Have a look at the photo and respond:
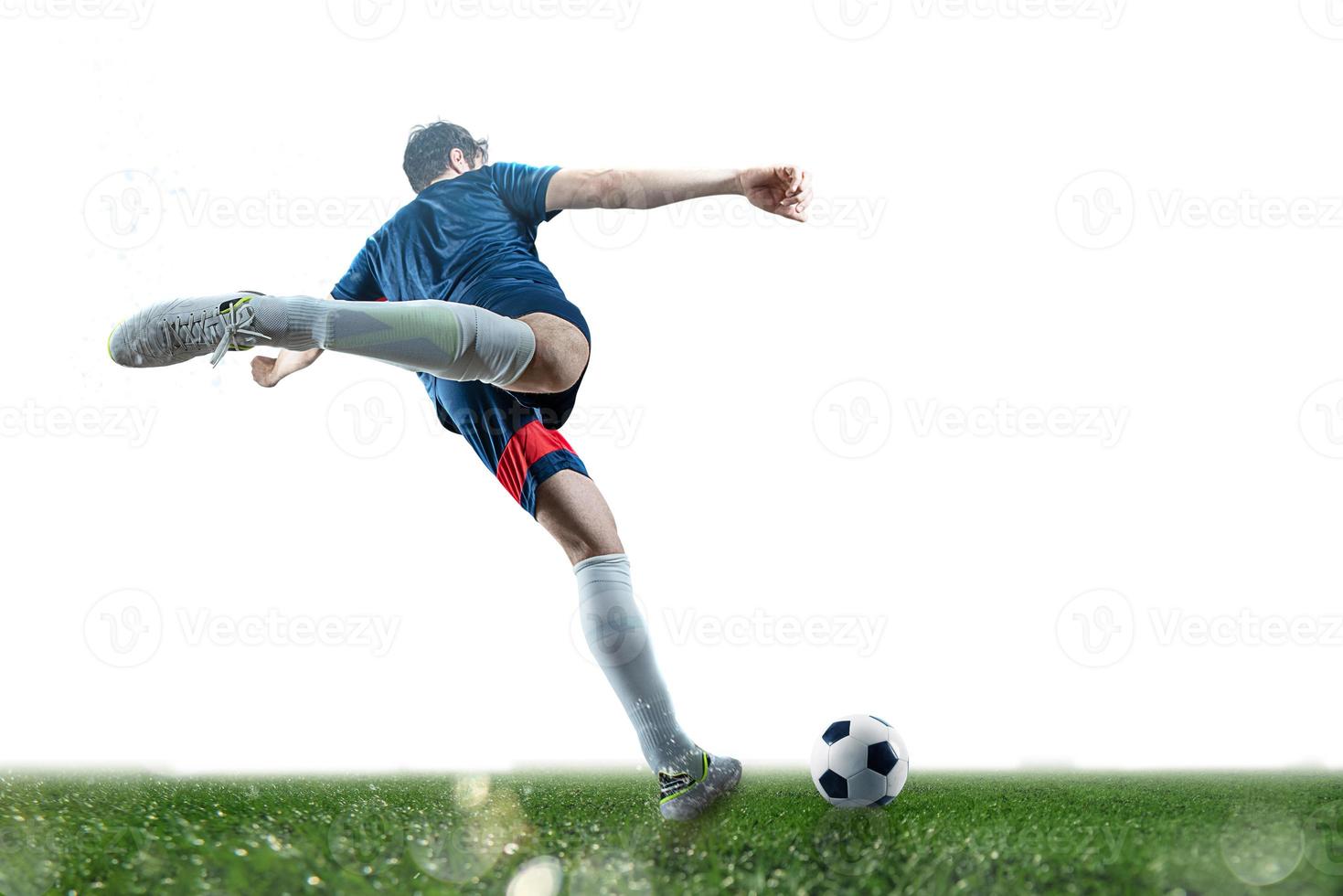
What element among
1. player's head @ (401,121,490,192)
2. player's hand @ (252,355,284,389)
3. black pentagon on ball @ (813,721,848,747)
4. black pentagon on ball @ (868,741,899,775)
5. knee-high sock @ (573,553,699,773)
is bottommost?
black pentagon on ball @ (868,741,899,775)

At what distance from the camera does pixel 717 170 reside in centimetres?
248

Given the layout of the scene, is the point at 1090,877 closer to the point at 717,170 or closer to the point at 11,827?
the point at 717,170

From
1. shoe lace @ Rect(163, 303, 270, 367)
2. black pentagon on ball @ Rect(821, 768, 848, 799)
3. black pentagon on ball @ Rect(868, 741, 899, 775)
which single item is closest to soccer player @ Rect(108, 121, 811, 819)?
shoe lace @ Rect(163, 303, 270, 367)

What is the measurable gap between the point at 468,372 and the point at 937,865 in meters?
1.49

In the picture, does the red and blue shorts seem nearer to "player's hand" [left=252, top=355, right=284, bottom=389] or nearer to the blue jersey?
the blue jersey

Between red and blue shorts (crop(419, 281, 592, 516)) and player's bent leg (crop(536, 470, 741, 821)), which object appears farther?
red and blue shorts (crop(419, 281, 592, 516))

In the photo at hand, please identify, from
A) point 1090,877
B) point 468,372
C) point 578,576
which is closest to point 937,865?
point 1090,877

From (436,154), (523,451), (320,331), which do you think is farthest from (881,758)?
(436,154)

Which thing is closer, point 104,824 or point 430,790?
point 104,824

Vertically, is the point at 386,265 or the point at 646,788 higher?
the point at 386,265

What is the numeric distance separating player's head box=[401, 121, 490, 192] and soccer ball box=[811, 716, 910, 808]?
7.10 feet

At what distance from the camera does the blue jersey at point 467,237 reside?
2.59m

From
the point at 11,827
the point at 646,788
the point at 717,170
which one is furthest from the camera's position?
the point at 646,788

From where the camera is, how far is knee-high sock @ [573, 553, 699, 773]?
243 centimetres
